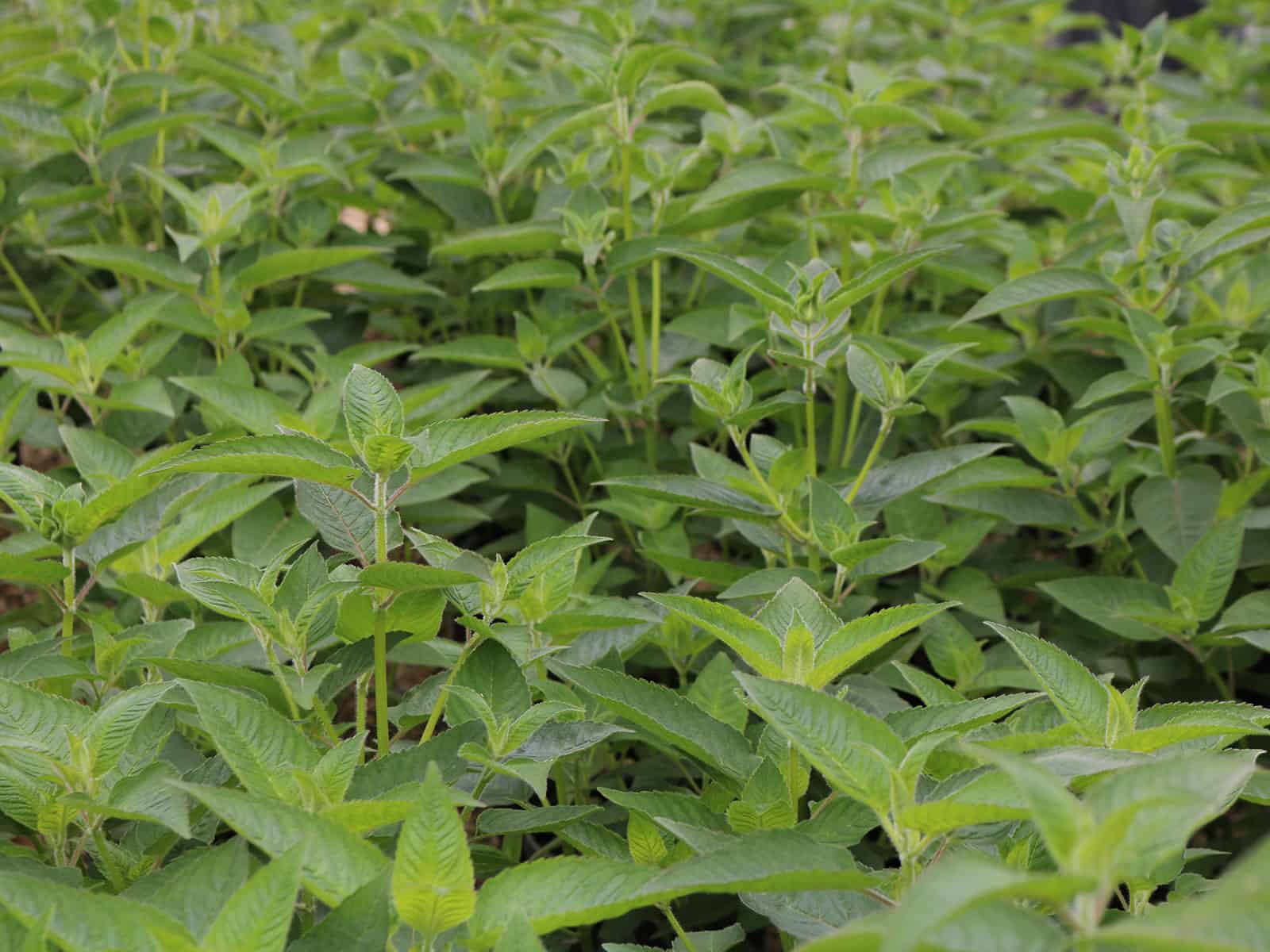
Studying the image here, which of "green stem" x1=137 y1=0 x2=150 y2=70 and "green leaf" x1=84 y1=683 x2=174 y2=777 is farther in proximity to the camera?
"green stem" x1=137 y1=0 x2=150 y2=70

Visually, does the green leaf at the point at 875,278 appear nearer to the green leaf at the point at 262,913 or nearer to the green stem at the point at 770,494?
the green stem at the point at 770,494

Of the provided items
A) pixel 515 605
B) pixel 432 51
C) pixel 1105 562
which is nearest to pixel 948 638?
pixel 1105 562

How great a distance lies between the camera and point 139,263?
5.56 feet

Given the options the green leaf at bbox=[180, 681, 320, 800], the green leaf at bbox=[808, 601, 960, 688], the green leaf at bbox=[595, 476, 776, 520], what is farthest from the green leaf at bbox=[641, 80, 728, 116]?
the green leaf at bbox=[180, 681, 320, 800]

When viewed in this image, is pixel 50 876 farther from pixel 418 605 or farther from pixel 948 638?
pixel 948 638

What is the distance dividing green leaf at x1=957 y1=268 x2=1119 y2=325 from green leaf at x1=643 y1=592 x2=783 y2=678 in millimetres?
675

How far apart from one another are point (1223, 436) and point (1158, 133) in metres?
0.47

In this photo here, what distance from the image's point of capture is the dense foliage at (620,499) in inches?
32.2

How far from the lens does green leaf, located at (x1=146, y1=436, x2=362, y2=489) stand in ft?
3.09

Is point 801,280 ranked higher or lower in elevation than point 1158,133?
lower

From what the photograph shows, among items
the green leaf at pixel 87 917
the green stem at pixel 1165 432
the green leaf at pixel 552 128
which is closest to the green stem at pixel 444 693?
the green leaf at pixel 87 917

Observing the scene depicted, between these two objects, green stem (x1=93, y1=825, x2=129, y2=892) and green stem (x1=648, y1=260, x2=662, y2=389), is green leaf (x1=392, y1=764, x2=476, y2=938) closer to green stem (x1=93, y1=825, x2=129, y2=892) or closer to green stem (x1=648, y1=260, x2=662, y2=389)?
green stem (x1=93, y1=825, x2=129, y2=892)

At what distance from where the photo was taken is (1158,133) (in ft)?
6.13

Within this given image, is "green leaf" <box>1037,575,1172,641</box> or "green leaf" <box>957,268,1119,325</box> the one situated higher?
"green leaf" <box>957,268,1119,325</box>
